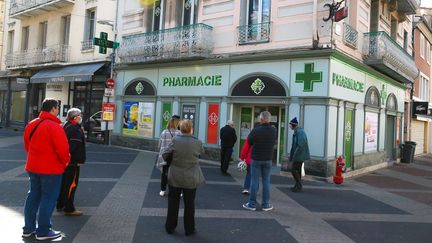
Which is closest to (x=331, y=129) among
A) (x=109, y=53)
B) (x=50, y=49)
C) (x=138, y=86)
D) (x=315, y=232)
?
(x=315, y=232)

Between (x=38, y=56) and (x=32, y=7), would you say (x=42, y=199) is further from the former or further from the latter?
(x=32, y=7)

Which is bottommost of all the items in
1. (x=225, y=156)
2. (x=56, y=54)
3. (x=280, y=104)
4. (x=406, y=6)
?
(x=225, y=156)

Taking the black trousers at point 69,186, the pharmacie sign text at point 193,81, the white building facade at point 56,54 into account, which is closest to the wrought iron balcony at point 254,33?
the pharmacie sign text at point 193,81

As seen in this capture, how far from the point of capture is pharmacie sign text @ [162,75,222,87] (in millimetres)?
14250

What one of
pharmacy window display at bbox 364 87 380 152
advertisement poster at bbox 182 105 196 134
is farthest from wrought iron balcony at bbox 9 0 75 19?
pharmacy window display at bbox 364 87 380 152

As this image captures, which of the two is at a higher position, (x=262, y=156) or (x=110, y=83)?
(x=110, y=83)

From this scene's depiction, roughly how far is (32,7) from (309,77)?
1703 cm

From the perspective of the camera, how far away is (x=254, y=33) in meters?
13.3

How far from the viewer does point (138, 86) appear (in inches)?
666

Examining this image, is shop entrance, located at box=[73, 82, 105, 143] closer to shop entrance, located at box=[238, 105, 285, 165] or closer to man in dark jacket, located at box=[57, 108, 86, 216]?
shop entrance, located at box=[238, 105, 285, 165]

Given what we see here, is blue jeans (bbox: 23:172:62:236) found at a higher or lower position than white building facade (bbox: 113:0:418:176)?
lower

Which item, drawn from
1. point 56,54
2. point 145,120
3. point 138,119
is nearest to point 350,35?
point 145,120

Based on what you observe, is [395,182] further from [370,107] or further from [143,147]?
[143,147]

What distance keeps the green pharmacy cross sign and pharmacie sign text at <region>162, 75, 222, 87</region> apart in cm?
305
